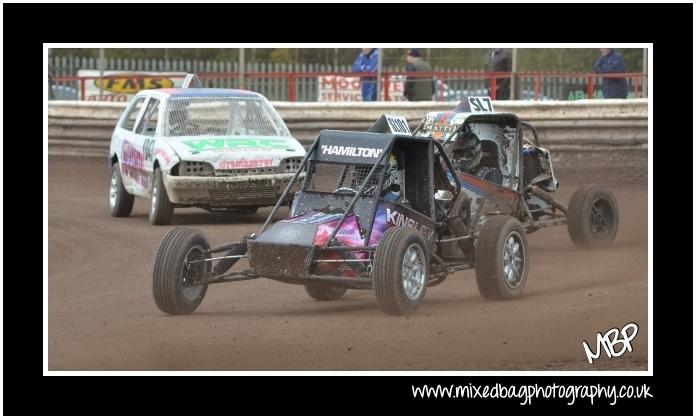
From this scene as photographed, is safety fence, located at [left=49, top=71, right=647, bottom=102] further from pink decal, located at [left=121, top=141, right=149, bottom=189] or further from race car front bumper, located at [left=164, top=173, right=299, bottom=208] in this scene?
race car front bumper, located at [left=164, top=173, right=299, bottom=208]

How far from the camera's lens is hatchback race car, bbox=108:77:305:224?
13312mm

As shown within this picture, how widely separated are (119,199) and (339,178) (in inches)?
204

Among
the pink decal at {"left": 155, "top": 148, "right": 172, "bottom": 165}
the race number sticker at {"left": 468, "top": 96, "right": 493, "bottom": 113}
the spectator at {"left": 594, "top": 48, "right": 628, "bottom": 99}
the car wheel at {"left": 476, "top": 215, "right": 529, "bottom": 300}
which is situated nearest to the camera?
the car wheel at {"left": 476, "top": 215, "right": 529, "bottom": 300}

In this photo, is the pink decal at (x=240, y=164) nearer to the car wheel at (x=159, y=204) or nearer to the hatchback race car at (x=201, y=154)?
the hatchback race car at (x=201, y=154)

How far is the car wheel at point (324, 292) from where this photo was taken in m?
10.0

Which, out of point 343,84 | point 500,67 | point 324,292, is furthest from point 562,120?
point 324,292

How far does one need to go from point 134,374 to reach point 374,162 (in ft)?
8.26

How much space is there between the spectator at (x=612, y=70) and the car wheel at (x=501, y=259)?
8447 millimetres

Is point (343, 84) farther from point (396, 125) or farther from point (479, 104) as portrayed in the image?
point (396, 125)

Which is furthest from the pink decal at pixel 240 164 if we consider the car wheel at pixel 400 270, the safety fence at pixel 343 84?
the safety fence at pixel 343 84

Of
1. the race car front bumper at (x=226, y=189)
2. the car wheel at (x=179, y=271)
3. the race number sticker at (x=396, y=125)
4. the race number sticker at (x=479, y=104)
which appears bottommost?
the car wheel at (x=179, y=271)

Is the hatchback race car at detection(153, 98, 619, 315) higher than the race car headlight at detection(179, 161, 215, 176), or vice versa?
the race car headlight at detection(179, 161, 215, 176)

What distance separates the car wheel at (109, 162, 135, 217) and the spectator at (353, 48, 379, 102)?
5.09 metres

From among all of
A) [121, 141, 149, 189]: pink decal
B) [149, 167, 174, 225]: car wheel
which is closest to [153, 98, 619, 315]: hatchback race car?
[149, 167, 174, 225]: car wheel
